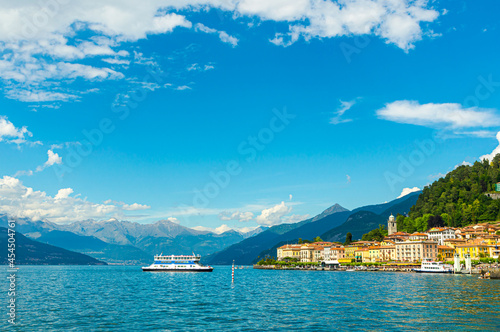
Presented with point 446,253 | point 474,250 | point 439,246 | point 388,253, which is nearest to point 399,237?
point 388,253

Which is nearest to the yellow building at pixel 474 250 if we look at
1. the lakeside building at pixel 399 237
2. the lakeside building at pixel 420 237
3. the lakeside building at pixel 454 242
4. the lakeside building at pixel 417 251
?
the lakeside building at pixel 454 242

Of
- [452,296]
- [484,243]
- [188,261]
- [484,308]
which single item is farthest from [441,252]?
[484,308]

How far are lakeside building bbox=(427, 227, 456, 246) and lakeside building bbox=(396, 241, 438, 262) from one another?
11313mm

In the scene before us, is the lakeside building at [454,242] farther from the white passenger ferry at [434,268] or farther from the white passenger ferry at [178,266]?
the white passenger ferry at [178,266]

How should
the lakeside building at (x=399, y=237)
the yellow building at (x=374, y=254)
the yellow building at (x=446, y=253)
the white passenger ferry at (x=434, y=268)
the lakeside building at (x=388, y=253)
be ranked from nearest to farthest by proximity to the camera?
the white passenger ferry at (x=434, y=268)
the yellow building at (x=446, y=253)
the lakeside building at (x=388, y=253)
the yellow building at (x=374, y=254)
the lakeside building at (x=399, y=237)

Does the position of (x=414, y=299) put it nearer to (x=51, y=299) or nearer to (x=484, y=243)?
(x=51, y=299)

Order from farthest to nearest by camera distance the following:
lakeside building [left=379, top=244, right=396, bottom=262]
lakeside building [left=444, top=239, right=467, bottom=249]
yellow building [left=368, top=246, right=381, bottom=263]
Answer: yellow building [left=368, top=246, right=381, bottom=263] → lakeside building [left=379, top=244, right=396, bottom=262] → lakeside building [left=444, top=239, right=467, bottom=249]

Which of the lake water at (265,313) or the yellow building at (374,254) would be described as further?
the yellow building at (374,254)

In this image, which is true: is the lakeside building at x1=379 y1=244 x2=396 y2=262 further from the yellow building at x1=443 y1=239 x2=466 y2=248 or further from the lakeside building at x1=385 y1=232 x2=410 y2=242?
the yellow building at x1=443 y1=239 x2=466 y2=248

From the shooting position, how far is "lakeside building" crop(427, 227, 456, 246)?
596ft

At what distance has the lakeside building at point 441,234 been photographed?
181750 millimetres

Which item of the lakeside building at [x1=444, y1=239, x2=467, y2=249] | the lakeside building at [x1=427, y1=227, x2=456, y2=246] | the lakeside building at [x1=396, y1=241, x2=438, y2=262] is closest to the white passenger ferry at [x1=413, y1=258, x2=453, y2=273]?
the lakeside building at [x1=396, y1=241, x2=438, y2=262]

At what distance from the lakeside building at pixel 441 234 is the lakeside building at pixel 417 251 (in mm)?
11313

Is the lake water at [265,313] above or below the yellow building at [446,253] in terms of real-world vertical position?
above
